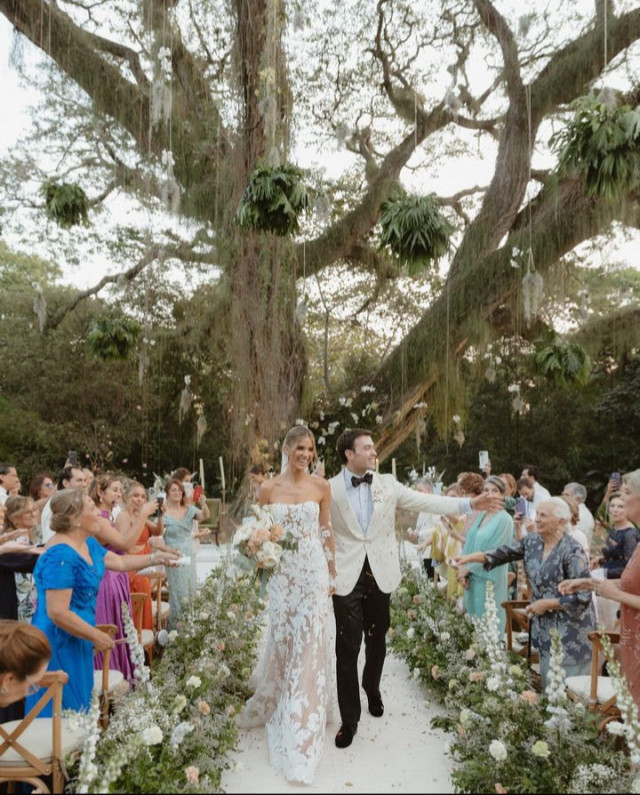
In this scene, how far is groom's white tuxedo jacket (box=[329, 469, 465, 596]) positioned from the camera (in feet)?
14.5

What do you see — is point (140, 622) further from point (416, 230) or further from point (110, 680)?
point (416, 230)

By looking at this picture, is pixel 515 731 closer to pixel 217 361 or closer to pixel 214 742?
pixel 214 742

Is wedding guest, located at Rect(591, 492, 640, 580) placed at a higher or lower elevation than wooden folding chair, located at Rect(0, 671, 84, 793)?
higher

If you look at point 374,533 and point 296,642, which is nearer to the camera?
point 296,642

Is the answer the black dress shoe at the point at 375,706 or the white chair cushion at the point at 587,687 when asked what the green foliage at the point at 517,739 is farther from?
the black dress shoe at the point at 375,706

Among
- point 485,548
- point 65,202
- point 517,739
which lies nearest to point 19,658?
point 517,739

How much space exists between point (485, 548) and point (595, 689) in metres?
1.64

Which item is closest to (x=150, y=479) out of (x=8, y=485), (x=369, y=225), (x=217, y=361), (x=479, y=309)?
(x=217, y=361)

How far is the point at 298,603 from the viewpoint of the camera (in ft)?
14.1

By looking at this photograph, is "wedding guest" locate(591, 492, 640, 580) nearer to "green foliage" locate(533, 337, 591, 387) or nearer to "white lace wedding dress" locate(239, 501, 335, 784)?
"white lace wedding dress" locate(239, 501, 335, 784)

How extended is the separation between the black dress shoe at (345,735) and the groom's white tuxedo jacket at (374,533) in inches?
27.4

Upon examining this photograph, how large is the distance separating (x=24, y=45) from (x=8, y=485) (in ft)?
26.1

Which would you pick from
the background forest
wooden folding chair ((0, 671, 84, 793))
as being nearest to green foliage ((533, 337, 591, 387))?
the background forest

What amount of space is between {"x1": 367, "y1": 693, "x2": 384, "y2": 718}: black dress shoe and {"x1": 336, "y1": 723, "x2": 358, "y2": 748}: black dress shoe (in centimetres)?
49
